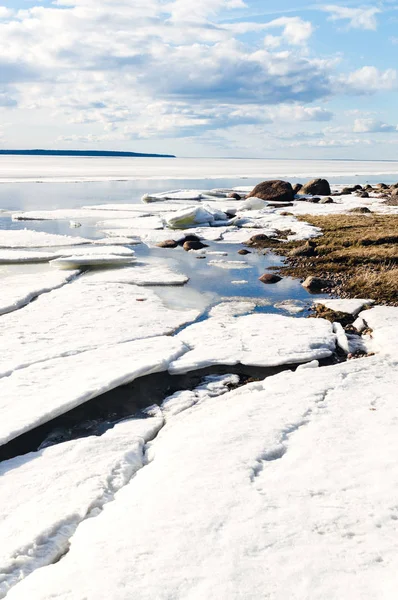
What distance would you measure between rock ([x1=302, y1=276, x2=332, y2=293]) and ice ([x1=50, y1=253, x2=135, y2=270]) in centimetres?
433

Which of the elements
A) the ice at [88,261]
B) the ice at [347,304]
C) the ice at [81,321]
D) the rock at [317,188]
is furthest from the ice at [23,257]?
the rock at [317,188]

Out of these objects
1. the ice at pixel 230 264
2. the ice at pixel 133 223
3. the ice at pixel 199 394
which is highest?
the ice at pixel 133 223

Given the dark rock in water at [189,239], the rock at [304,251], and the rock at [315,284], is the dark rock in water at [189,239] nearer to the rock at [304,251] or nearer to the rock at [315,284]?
the rock at [304,251]

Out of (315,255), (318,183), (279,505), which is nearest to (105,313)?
(279,505)

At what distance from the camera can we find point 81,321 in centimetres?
856

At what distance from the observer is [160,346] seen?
737 centimetres

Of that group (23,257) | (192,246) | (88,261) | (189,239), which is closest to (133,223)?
(189,239)

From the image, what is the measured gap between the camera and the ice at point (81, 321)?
7.25m

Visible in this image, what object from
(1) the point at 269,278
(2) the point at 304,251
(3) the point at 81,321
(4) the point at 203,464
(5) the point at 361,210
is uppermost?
(5) the point at 361,210

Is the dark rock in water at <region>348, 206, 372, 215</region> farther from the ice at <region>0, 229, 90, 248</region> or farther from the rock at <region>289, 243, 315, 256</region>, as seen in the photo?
the ice at <region>0, 229, 90, 248</region>

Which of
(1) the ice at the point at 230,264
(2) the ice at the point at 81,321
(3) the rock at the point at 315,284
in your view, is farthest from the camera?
(1) the ice at the point at 230,264

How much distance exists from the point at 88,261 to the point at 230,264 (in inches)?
133

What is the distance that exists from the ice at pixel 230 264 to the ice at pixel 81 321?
3.13 m

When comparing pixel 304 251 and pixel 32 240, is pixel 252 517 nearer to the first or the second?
pixel 304 251
